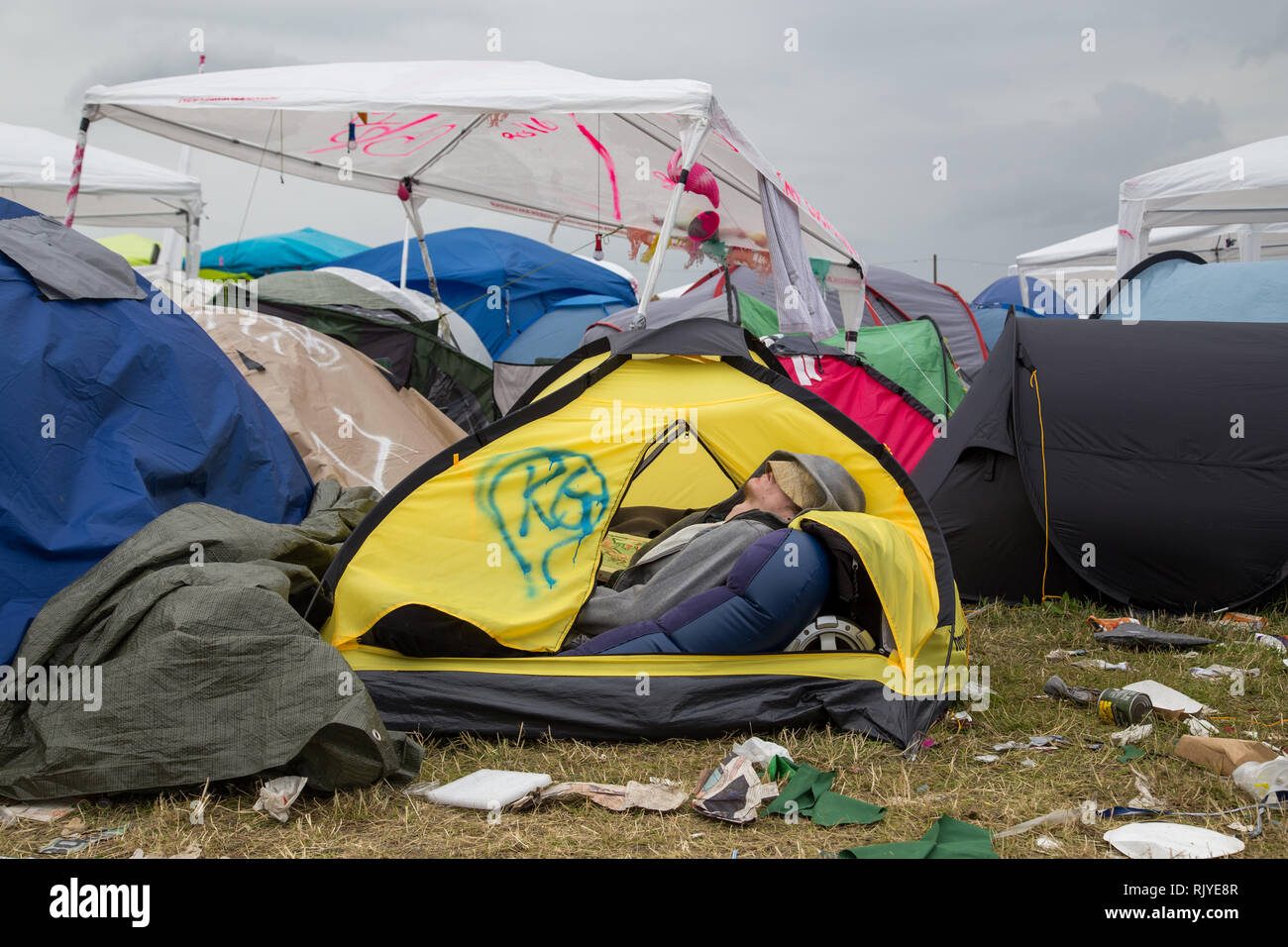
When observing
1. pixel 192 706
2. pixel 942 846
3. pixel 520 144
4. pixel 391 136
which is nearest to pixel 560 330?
pixel 520 144

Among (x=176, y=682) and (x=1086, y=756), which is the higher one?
(x=176, y=682)

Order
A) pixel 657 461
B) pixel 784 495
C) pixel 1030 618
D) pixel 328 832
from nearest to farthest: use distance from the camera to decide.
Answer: pixel 328 832 → pixel 784 495 → pixel 1030 618 → pixel 657 461

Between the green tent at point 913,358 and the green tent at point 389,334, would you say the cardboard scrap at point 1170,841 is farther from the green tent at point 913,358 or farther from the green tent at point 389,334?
the green tent at point 389,334

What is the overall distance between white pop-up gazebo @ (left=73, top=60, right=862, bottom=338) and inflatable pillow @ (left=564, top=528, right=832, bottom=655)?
2206mm

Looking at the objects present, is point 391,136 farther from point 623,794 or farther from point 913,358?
point 623,794

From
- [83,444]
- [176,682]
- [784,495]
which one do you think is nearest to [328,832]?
[176,682]

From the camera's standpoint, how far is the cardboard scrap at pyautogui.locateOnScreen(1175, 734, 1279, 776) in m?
2.61

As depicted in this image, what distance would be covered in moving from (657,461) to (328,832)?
10.6 ft

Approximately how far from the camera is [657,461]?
17.6ft

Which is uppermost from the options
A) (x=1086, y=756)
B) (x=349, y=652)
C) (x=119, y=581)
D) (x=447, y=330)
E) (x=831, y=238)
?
(x=831, y=238)

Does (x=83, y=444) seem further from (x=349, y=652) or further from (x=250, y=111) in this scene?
(x=250, y=111)

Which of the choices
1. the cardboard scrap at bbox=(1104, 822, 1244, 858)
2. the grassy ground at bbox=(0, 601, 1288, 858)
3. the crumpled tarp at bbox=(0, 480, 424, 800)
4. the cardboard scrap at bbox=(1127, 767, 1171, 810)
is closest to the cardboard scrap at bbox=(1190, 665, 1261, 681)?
the grassy ground at bbox=(0, 601, 1288, 858)

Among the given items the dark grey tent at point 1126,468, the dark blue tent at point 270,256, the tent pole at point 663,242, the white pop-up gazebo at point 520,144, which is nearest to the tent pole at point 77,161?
the white pop-up gazebo at point 520,144

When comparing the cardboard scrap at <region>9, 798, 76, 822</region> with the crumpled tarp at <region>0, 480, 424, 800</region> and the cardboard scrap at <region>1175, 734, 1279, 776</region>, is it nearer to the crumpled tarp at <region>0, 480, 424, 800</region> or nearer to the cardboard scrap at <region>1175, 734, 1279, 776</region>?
the crumpled tarp at <region>0, 480, 424, 800</region>
